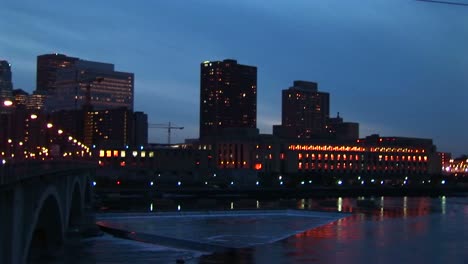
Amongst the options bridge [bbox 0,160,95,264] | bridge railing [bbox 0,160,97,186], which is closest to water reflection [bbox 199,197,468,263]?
bridge [bbox 0,160,95,264]

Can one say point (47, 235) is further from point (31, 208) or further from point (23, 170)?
point (23, 170)

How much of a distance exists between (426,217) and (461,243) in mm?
37050

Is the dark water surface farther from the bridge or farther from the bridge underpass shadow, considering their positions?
the bridge

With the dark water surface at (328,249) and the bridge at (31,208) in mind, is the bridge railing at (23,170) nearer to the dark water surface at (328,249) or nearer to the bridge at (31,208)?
the bridge at (31,208)

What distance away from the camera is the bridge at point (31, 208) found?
28078 mm

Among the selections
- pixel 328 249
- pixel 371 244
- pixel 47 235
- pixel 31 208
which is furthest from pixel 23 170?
pixel 371 244

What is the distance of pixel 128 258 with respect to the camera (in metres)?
53.4

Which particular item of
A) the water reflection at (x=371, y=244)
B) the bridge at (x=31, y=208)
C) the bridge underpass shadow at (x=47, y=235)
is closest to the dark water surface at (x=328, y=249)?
the water reflection at (x=371, y=244)

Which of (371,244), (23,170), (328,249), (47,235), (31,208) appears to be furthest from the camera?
(371,244)

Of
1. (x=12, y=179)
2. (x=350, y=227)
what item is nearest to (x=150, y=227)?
(x=350, y=227)

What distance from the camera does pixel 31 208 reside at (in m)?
35.8

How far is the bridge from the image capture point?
28078 millimetres

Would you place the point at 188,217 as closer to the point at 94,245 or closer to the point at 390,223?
the point at 390,223

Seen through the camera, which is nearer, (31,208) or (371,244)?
(31,208)
